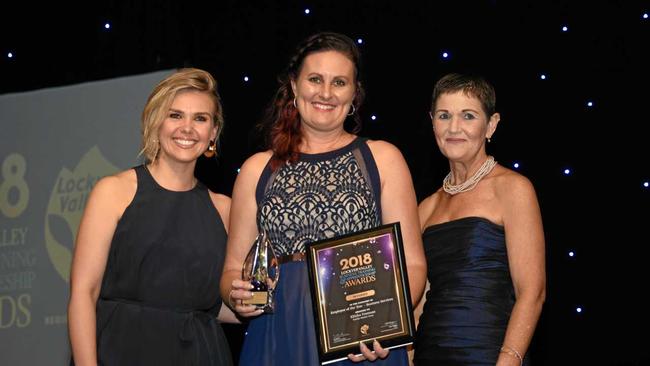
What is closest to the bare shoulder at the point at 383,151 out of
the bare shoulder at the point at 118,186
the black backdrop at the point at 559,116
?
the bare shoulder at the point at 118,186

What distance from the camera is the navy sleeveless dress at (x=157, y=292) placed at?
3377 mm

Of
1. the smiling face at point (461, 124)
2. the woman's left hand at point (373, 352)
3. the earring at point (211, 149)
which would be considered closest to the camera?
the woman's left hand at point (373, 352)

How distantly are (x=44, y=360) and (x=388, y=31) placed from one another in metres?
2.69

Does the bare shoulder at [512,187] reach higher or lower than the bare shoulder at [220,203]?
lower

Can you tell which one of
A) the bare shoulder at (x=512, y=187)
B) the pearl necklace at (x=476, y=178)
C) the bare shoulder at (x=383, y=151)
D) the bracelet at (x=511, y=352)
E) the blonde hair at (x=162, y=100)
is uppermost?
the blonde hair at (x=162, y=100)

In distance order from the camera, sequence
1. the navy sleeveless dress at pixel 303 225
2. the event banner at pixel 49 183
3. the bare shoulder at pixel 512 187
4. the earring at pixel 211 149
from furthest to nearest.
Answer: the event banner at pixel 49 183 < the earring at pixel 211 149 < the bare shoulder at pixel 512 187 < the navy sleeveless dress at pixel 303 225

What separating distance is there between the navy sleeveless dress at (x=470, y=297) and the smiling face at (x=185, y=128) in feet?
3.06

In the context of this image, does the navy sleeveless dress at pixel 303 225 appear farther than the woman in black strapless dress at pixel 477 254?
No

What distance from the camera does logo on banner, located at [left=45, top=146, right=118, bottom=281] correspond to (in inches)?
221

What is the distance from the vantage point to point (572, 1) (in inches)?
172

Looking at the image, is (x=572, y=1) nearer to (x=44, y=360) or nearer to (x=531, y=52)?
(x=531, y=52)

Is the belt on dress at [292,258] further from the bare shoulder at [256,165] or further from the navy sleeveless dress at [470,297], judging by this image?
the navy sleeveless dress at [470,297]

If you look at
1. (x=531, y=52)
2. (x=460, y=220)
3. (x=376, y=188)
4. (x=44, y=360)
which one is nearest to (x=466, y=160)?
(x=460, y=220)

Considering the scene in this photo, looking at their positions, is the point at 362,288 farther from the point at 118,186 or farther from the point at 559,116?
the point at 559,116
